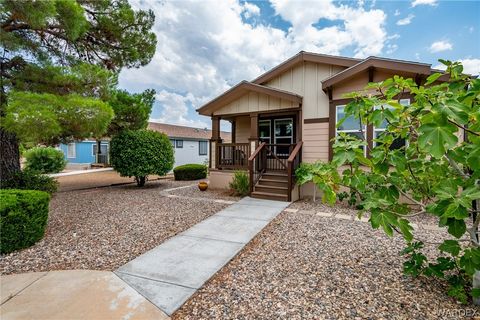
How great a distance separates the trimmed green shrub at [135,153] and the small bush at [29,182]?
2.39m

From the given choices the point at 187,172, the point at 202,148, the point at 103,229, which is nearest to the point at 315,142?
the point at 103,229

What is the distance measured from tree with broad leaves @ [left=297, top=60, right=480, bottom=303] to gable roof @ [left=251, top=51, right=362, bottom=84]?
20.5ft

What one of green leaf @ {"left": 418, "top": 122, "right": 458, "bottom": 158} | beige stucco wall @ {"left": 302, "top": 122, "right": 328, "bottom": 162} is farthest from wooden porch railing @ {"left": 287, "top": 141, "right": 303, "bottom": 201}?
green leaf @ {"left": 418, "top": 122, "right": 458, "bottom": 158}

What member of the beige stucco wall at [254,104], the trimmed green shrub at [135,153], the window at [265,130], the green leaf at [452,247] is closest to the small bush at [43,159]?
the trimmed green shrub at [135,153]

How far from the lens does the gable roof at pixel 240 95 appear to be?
8242 mm

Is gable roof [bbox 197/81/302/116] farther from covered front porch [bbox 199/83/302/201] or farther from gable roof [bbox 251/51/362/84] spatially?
gable roof [bbox 251/51/362/84]

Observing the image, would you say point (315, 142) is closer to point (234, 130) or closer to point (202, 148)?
point (234, 130)

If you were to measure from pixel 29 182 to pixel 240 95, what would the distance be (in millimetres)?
7894

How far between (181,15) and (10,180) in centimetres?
794

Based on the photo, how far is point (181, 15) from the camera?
27.9 ft

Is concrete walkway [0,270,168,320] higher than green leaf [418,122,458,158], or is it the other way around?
green leaf [418,122,458,158]

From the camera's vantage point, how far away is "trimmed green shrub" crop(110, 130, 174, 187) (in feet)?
31.9

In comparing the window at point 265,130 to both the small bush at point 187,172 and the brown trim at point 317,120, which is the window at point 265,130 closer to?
the brown trim at point 317,120

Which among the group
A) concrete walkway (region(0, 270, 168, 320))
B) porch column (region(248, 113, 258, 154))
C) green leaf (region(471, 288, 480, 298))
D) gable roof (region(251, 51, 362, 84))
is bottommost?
concrete walkway (region(0, 270, 168, 320))
